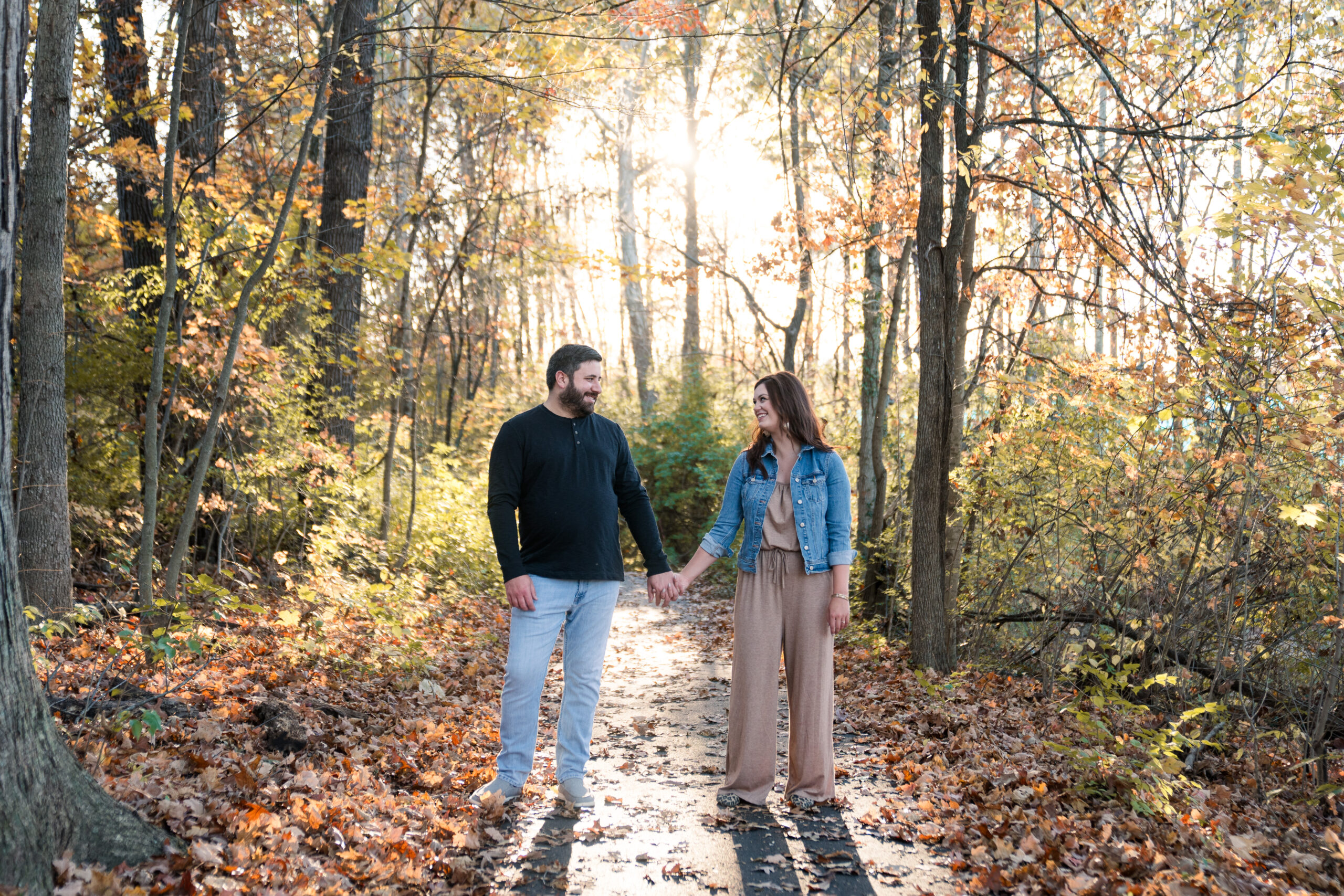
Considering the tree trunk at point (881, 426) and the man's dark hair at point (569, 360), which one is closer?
the man's dark hair at point (569, 360)

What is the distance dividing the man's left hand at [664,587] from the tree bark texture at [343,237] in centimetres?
651

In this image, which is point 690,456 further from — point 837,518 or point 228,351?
point 837,518

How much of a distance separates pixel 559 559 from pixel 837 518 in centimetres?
139

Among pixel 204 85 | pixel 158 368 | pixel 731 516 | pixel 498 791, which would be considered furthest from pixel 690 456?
pixel 498 791

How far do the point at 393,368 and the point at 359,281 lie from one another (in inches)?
52.6

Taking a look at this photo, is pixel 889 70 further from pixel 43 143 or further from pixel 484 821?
pixel 484 821

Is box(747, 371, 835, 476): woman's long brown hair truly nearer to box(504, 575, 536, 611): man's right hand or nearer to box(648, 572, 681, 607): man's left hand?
box(648, 572, 681, 607): man's left hand

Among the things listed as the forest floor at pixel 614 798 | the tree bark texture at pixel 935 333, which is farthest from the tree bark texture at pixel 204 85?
the tree bark texture at pixel 935 333

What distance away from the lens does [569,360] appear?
4305mm

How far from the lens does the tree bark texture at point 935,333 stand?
7000 mm

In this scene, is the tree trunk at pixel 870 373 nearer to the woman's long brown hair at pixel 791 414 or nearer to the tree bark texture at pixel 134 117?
the woman's long brown hair at pixel 791 414

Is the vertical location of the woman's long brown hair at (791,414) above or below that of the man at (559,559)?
above

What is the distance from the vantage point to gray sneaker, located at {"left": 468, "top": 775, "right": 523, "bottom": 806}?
13.6 ft

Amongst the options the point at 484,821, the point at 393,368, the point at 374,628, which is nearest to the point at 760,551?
the point at 484,821
